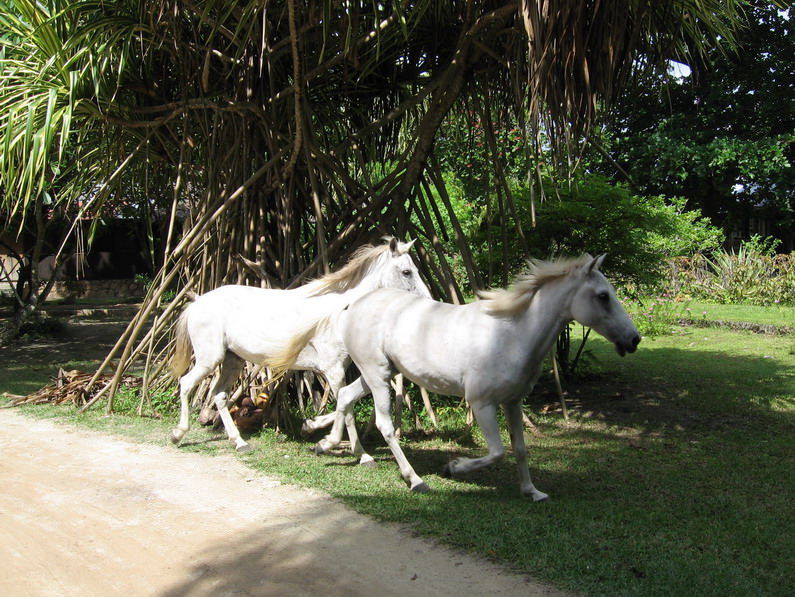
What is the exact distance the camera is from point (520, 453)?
4.21 meters

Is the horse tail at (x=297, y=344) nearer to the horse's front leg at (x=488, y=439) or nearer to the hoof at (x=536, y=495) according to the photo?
the horse's front leg at (x=488, y=439)

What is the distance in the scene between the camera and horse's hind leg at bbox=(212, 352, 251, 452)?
216 inches

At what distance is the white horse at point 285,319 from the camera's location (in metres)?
5.16

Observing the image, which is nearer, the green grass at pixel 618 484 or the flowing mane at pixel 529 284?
the green grass at pixel 618 484

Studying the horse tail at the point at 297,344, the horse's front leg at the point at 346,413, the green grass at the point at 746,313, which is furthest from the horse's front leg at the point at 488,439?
the green grass at the point at 746,313

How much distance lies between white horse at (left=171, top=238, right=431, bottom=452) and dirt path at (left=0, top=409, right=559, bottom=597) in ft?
2.93

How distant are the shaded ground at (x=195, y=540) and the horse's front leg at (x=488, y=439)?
0.66 meters

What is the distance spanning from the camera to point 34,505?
159 inches

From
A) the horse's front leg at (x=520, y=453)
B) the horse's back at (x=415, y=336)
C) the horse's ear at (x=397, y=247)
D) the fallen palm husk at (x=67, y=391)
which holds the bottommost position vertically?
the fallen palm husk at (x=67, y=391)

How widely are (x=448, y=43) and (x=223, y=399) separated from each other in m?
4.11

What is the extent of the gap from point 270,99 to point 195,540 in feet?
14.6

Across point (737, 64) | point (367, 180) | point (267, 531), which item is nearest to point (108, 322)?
point (367, 180)

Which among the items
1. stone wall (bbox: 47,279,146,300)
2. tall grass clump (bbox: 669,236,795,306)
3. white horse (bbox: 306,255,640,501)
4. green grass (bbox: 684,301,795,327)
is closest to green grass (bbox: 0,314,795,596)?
white horse (bbox: 306,255,640,501)

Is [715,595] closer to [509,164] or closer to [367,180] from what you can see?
[367,180]
